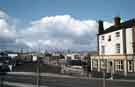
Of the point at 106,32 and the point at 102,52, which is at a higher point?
the point at 106,32

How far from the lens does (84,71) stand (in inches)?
1961

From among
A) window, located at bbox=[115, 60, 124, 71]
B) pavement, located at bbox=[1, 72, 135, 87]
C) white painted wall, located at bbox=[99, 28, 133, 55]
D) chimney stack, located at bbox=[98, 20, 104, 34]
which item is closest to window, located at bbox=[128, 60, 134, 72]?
window, located at bbox=[115, 60, 124, 71]

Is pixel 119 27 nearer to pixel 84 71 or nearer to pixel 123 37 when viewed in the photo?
pixel 123 37

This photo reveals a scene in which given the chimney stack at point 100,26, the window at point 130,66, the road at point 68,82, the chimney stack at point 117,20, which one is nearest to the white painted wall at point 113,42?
the window at point 130,66

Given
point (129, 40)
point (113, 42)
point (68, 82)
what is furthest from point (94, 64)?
point (68, 82)

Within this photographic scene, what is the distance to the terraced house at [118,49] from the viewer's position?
48938mm

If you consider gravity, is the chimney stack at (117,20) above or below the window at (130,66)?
above

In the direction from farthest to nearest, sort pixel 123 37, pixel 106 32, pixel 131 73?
1. pixel 106 32
2. pixel 123 37
3. pixel 131 73

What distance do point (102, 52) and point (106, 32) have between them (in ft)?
15.7

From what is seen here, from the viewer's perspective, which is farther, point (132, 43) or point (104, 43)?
point (104, 43)

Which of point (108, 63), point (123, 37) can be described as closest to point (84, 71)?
point (108, 63)

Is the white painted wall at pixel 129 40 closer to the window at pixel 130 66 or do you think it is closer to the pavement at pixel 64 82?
the window at pixel 130 66

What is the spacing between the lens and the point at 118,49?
2063 inches

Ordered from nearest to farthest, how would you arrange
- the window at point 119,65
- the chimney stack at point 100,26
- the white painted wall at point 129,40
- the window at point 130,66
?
the window at point 130,66 → the white painted wall at point 129,40 → the window at point 119,65 → the chimney stack at point 100,26
